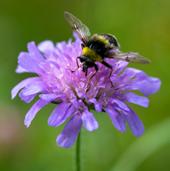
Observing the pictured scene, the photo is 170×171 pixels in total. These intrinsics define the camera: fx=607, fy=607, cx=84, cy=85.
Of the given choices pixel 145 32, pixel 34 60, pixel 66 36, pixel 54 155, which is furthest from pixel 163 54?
pixel 34 60

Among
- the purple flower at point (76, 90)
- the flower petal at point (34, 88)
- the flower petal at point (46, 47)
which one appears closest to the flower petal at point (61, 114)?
the purple flower at point (76, 90)

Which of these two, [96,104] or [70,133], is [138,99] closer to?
[96,104]

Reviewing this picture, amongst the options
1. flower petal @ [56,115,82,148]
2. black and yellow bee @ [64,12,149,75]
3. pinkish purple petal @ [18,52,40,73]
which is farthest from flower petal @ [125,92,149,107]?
pinkish purple petal @ [18,52,40,73]

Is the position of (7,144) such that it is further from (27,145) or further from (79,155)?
(79,155)

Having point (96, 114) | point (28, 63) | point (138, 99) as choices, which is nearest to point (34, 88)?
point (28, 63)

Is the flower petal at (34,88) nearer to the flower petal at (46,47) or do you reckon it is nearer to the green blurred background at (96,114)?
the flower petal at (46,47)
